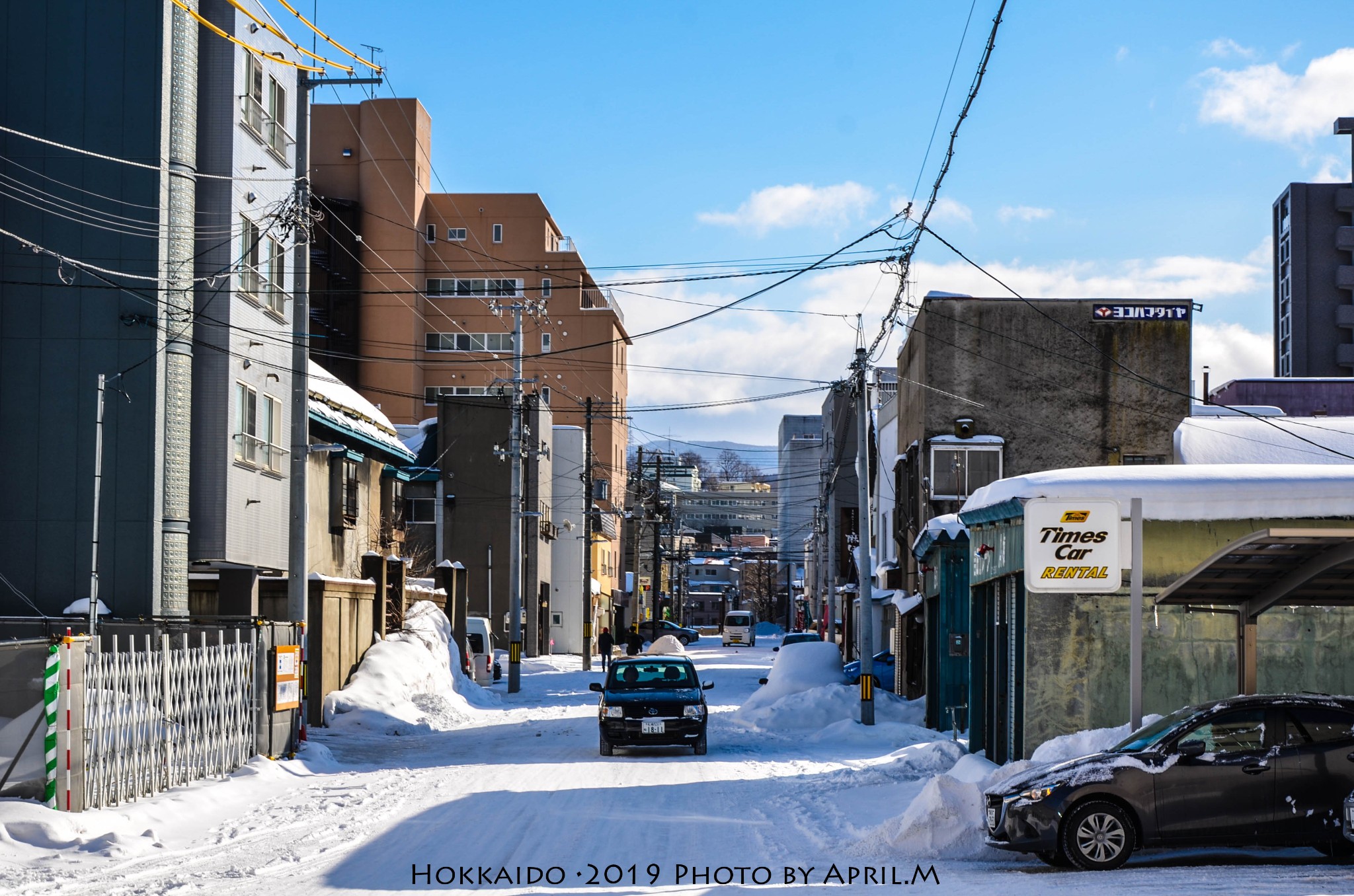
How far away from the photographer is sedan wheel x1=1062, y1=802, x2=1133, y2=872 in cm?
1185

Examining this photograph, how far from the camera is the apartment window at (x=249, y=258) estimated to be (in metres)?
27.7

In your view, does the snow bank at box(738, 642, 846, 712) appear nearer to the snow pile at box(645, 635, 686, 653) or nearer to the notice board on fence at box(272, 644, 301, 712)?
the notice board on fence at box(272, 644, 301, 712)

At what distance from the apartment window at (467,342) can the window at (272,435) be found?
50.6 meters

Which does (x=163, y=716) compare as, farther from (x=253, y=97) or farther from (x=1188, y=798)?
(x=253, y=97)

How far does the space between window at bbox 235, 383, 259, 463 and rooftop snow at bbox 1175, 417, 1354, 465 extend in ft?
78.4

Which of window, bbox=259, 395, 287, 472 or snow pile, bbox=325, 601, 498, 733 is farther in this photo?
window, bbox=259, 395, 287, 472

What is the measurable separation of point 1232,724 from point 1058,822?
1909 millimetres

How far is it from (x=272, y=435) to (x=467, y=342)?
51953mm

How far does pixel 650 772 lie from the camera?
776 inches

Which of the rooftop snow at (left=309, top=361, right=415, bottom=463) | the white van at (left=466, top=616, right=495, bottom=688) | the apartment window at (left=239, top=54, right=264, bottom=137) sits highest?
the apartment window at (left=239, top=54, right=264, bottom=137)

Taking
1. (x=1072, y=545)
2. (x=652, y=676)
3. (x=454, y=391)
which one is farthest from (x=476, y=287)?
(x=1072, y=545)

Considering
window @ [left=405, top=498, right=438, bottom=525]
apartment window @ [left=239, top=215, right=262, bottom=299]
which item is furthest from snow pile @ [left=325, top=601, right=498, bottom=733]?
window @ [left=405, top=498, right=438, bottom=525]

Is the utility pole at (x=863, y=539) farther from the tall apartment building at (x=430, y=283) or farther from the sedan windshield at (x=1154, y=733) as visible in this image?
the tall apartment building at (x=430, y=283)

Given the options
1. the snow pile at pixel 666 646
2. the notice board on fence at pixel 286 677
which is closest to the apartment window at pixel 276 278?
the notice board on fence at pixel 286 677
